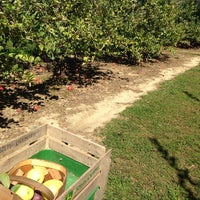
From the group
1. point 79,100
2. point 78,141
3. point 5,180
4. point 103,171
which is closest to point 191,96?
point 79,100

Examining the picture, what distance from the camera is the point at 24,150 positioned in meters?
3.90

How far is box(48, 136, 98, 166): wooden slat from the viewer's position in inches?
155

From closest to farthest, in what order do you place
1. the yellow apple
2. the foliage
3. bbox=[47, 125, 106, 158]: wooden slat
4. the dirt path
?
the yellow apple
bbox=[47, 125, 106, 158]: wooden slat
the foliage
the dirt path

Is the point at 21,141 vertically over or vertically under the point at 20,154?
over

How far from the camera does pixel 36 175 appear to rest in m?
3.37

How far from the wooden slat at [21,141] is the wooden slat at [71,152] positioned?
8.3 inches

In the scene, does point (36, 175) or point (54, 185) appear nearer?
point (54, 185)

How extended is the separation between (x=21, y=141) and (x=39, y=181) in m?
0.69

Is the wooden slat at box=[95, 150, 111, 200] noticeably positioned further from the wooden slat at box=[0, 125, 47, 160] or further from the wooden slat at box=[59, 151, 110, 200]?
the wooden slat at box=[0, 125, 47, 160]

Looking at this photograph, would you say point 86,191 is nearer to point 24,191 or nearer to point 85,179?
point 85,179

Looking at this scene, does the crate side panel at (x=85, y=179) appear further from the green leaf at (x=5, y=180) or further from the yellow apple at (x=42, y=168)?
the green leaf at (x=5, y=180)

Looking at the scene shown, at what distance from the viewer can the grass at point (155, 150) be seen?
514 centimetres

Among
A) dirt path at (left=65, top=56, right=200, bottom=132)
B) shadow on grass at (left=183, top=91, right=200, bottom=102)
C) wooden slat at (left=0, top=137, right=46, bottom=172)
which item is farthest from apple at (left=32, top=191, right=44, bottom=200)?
shadow on grass at (left=183, top=91, right=200, bottom=102)

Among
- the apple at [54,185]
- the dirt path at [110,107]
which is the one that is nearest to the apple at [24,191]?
the apple at [54,185]
